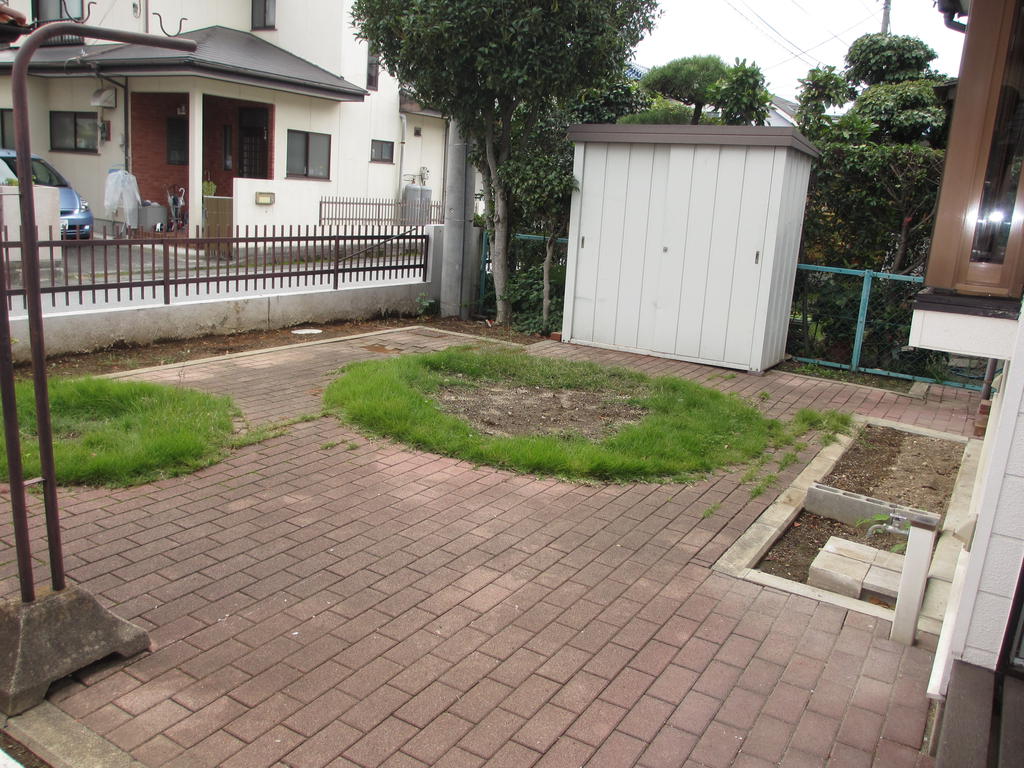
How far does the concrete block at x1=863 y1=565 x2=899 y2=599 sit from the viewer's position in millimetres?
4523

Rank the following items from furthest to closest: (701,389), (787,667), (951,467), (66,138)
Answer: (66,138)
(701,389)
(951,467)
(787,667)

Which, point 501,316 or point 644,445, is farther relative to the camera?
point 501,316

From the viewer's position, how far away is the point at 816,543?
539 cm

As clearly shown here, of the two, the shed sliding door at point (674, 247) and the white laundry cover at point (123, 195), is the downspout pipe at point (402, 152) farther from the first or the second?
the shed sliding door at point (674, 247)

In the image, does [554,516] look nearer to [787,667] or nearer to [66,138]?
[787,667]

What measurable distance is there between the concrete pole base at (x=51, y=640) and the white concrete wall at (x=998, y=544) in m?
3.32

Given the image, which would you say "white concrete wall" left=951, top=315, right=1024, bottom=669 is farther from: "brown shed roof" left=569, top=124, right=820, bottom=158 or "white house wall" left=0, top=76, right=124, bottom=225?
"white house wall" left=0, top=76, right=124, bottom=225

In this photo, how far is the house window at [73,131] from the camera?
20.8 m

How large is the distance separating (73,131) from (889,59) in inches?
722

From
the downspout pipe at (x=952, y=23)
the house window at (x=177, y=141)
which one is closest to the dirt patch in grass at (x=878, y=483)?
the downspout pipe at (x=952, y=23)

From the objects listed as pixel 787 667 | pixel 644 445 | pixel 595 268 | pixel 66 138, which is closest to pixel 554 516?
pixel 644 445

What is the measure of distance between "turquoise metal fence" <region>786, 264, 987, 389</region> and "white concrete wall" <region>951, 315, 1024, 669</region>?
7.64 meters

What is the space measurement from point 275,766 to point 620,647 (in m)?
1.61

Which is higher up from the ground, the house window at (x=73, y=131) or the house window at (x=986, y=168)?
the house window at (x=73, y=131)
